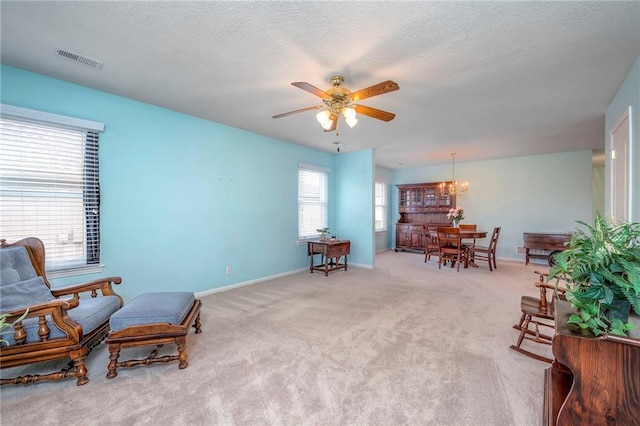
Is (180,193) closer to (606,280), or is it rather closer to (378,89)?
(378,89)

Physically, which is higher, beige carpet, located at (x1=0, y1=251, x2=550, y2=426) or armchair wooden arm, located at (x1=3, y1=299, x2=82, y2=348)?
armchair wooden arm, located at (x1=3, y1=299, x2=82, y2=348)

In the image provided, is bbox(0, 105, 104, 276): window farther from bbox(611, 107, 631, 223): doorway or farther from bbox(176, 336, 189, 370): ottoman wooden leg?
bbox(611, 107, 631, 223): doorway

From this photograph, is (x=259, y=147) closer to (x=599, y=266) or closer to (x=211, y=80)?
(x=211, y=80)

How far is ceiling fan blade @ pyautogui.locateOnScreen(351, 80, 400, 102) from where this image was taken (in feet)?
6.75

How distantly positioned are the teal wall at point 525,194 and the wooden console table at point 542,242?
456mm

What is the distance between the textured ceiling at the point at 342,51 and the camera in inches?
A: 70.4

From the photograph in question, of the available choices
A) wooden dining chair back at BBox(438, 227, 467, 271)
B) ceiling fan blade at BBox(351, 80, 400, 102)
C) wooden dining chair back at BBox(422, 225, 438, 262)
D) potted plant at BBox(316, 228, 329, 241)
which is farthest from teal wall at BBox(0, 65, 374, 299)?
wooden dining chair back at BBox(422, 225, 438, 262)

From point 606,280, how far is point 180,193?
402 cm

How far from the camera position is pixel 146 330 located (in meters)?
2.04

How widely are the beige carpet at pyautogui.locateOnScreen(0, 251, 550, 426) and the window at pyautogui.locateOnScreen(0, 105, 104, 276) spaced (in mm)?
1175

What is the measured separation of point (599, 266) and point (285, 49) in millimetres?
2391

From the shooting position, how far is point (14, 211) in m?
2.57

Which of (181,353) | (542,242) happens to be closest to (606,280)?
(181,353)

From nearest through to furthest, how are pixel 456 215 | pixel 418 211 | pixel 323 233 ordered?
1. pixel 323 233
2. pixel 456 215
3. pixel 418 211
